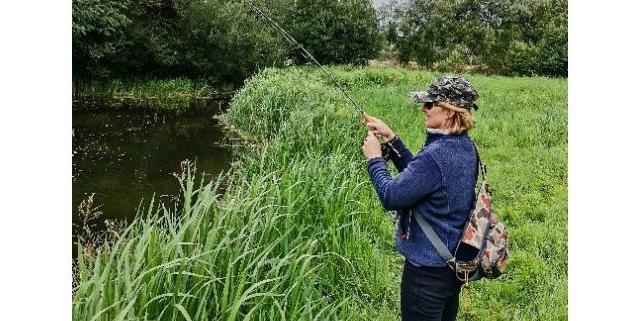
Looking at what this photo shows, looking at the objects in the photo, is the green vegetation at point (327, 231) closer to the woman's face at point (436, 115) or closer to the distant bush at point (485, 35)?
the distant bush at point (485, 35)

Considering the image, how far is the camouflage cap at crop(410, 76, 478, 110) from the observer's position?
1892 millimetres

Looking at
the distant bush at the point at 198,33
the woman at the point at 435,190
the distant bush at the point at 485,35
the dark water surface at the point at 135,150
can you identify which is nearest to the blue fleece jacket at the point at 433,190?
the woman at the point at 435,190

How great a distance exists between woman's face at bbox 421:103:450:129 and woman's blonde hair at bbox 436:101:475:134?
0.01 metres

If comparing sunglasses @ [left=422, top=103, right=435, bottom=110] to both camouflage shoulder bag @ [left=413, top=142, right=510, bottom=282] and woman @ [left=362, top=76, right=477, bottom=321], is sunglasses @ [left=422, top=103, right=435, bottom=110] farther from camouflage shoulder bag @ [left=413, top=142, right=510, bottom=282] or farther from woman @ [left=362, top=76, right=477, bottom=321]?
camouflage shoulder bag @ [left=413, top=142, right=510, bottom=282]

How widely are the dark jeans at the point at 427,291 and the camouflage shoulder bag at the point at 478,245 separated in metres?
0.05

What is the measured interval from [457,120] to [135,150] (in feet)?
16.3

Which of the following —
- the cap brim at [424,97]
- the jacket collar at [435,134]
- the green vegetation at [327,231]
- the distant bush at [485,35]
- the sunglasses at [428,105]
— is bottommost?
the green vegetation at [327,231]

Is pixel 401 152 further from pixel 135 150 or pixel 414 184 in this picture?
pixel 135 150

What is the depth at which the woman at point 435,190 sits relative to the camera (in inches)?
73.7

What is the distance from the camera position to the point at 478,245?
1952mm
